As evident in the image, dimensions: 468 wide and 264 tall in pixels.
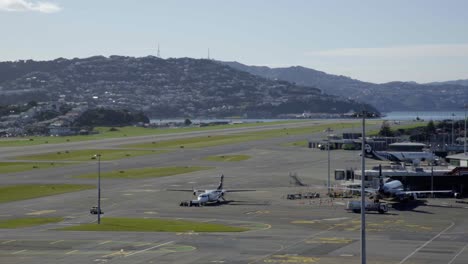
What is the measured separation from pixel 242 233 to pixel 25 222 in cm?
2528

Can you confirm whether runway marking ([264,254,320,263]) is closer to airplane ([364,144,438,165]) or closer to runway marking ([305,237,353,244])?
runway marking ([305,237,353,244])

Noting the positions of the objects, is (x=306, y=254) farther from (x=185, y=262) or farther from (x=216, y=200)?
(x=216, y=200)

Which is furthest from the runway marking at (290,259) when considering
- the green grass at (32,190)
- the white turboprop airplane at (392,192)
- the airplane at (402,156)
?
the airplane at (402,156)

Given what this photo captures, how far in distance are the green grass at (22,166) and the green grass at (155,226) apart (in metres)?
71.0

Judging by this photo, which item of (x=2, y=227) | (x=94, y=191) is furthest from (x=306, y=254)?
(x=94, y=191)

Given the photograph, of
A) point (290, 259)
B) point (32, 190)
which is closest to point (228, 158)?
point (32, 190)

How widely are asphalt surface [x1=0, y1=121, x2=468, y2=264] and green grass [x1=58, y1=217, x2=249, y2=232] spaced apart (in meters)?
2.27

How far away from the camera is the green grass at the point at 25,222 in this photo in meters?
85.4

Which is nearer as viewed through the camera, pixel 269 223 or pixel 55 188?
pixel 269 223

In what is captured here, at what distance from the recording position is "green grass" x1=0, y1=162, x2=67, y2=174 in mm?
153500

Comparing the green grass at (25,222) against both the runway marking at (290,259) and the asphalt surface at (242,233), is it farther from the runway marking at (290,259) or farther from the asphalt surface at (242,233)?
the runway marking at (290,259)

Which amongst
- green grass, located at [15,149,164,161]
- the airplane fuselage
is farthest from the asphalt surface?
green grass, located at [15,149,164,161]

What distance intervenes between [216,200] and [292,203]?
9.84m

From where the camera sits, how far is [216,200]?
105 m
